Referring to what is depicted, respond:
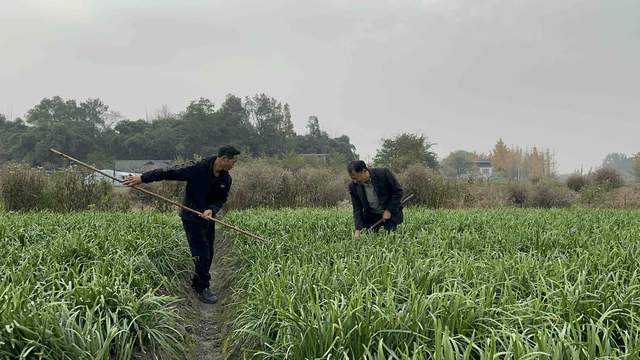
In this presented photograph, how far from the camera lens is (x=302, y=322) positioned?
286cm

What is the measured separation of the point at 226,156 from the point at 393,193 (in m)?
2.55

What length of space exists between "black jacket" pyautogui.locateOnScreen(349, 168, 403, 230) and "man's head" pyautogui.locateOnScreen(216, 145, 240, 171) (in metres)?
2.07

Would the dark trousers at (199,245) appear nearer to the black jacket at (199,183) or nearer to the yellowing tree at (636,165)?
the black jacket at (199,183)

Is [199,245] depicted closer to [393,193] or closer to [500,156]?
[393,193]

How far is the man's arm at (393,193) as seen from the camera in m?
6.58

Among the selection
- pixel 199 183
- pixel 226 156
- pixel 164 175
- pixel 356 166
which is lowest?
pixel 199 183

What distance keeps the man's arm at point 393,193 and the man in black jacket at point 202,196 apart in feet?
7.51

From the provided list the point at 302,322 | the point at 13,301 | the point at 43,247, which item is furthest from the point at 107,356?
the point at 43,247

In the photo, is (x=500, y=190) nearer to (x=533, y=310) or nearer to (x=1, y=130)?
(x=533, y=310)

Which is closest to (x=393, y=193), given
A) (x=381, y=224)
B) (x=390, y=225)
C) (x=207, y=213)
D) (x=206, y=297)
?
(x=390, y=225)

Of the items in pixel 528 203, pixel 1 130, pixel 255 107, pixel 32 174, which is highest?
pixel 255 107

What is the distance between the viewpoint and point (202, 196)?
18.5ft

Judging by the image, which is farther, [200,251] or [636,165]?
[636,165]

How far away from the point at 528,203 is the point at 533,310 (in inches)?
861
